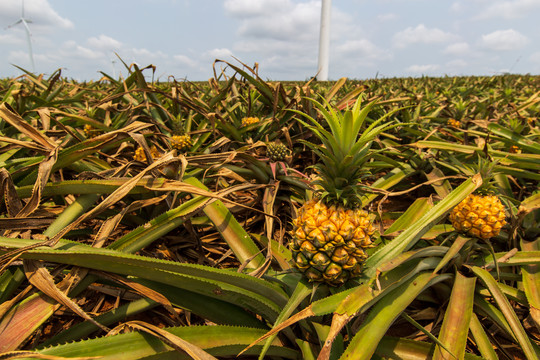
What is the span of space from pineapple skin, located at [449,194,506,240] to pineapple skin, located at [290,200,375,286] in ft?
2.15

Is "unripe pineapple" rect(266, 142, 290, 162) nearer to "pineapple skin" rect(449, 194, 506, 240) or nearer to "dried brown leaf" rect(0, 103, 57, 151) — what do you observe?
"pineapple skin" rect(449, 194, 506, 240)

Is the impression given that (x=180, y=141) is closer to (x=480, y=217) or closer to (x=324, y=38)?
(x=480, y=217)

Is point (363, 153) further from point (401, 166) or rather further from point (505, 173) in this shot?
point (505, 173)

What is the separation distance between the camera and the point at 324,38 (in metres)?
15.0

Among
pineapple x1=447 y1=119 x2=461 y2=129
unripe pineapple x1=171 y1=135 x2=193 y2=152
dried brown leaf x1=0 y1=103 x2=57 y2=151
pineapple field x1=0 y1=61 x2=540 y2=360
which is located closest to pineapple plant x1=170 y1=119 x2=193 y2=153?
unripe pineapple x1=171 y1=135 x2=193 y2=152

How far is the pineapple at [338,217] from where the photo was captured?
111 cm

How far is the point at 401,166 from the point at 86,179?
230 centimetres

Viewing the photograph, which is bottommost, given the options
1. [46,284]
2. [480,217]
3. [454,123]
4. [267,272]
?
[267,272]

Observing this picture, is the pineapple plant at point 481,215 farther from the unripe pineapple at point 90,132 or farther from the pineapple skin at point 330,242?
the unripe pineapple at point 90,132

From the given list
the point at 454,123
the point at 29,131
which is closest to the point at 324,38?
the point at 454,123

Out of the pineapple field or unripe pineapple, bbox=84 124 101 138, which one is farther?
unripe pineapple, bbox=84 124 101 138

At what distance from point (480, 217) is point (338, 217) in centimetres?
81

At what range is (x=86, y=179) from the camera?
1505 millimetres

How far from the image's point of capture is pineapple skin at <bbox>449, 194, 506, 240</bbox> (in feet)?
4.68
